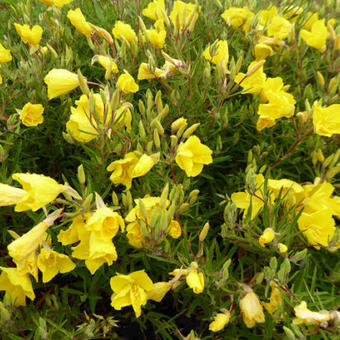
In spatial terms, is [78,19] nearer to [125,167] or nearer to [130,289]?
[125,167]

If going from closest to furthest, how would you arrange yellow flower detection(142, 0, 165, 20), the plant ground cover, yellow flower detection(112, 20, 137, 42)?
the plant ground cover < yellow flower detection(112, 20, 137, 42) < yellow flower detection(142, 0, 165, 20)

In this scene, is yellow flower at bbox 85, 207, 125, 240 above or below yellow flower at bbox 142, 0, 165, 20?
below

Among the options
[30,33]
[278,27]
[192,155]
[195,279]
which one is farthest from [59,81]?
[278,27]

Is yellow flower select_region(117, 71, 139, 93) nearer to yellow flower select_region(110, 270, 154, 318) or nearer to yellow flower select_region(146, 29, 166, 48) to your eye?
yellow flower select_region(146, 29, 166, 48)

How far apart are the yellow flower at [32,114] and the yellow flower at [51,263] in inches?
20.9

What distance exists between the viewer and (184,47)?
1737 millimetres

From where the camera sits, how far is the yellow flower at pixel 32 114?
1400mm

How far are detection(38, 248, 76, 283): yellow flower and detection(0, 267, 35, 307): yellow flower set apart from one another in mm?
53

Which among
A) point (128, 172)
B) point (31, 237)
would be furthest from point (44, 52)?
point (31, 237)

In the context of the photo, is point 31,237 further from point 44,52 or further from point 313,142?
point 313,142

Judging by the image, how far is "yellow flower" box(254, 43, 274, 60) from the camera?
169cm

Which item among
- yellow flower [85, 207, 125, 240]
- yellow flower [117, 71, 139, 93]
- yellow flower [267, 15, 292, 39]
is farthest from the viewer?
yellow flower [267, 15, 292, 39]

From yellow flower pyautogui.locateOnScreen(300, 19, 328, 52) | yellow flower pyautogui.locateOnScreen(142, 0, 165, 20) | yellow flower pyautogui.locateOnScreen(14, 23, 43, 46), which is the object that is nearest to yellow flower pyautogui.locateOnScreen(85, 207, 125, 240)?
yellow flower pyautogui.locateOnScreen(14, 23, 43, 46)

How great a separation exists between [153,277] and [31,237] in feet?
1.87
